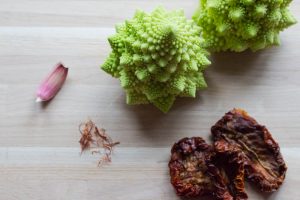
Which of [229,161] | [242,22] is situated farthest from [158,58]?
[229,161]

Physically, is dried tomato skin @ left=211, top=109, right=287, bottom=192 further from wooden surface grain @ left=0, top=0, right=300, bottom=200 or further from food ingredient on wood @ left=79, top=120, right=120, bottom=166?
food ingredient on wood @ left=79, top=120, right=120, bottom=166

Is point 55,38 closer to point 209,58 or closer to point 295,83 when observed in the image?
point 209,58

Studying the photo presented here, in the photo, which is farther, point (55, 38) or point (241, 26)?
point (55, 38)

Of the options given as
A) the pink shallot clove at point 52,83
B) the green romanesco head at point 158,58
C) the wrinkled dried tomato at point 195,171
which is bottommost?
the wrinkled dried tomato at point 195,171

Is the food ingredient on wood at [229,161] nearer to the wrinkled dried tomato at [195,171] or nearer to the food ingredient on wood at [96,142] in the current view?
the wrinkled dried tomato at [195,171]

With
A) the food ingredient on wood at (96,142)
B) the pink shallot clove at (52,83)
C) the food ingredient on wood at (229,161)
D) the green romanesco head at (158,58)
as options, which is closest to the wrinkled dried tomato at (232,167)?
the food ingredient on wood at (229,161)

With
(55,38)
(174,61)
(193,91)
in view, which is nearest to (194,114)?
(193,91)
